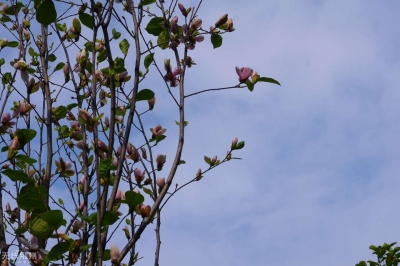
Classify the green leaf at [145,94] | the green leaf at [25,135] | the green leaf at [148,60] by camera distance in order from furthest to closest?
the green leaf at [148,60] → the green leaf at [145,94] → the green leaf at [25,135]

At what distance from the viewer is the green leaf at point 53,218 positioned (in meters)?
1.32

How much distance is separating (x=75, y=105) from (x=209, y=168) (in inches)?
29.0

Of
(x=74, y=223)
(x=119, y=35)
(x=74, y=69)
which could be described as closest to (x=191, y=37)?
(x=119, y=35)

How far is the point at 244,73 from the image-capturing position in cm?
197

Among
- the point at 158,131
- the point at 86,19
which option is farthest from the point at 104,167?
the point at 158,131

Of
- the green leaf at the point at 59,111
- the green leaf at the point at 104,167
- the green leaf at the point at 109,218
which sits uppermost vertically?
the green leaf at the point at 59,111

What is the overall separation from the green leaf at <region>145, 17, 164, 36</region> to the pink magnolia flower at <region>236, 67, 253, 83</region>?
38 cm

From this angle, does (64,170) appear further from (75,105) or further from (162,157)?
(162,157)

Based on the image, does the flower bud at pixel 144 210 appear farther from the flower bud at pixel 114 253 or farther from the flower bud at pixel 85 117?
the flower bud at pixel 85 117

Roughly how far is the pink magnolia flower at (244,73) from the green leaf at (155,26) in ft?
1.24

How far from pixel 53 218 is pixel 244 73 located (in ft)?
3.31

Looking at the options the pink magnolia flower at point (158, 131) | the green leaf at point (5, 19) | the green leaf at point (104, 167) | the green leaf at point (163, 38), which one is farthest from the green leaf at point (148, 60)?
the green leaf at point (5, 19)

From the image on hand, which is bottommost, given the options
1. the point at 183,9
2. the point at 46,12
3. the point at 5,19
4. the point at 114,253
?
the point at 114,253

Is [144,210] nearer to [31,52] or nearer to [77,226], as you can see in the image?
[77,226]
